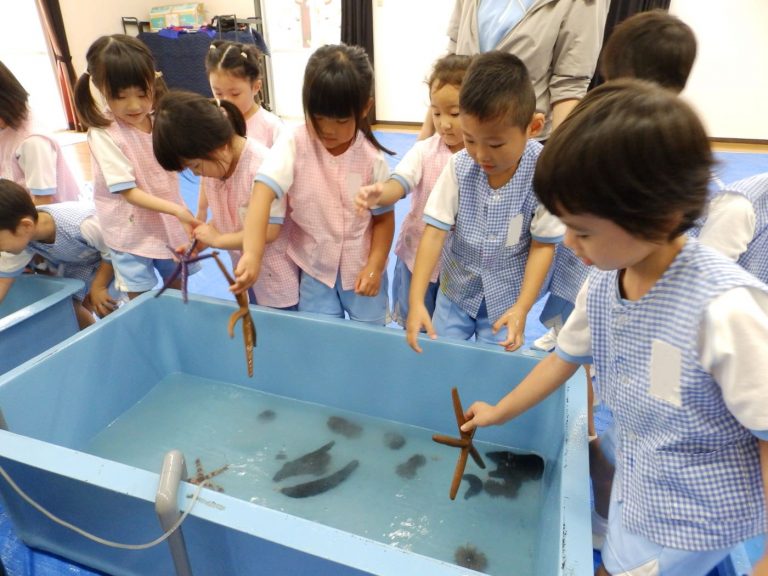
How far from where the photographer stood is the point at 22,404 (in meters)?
1.21

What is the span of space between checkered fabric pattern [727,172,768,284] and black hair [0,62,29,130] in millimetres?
1988

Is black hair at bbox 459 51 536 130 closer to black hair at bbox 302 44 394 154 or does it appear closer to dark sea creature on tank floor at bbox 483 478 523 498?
black hair at bbox 302 44 394 154

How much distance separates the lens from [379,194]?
46.3 inches

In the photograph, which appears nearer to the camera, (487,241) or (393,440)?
(487,241)

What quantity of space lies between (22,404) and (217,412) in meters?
0.46

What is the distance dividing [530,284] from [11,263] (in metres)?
1.51

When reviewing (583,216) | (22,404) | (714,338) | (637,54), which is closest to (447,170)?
(637,54)

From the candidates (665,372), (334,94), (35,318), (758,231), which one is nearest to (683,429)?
(665,372)

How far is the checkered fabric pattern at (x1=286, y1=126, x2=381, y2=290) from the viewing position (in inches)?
51.6

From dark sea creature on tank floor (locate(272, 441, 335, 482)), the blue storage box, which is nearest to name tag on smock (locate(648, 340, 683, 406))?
dark sea creature on tank floor (locate(272, 441, 335, 482))

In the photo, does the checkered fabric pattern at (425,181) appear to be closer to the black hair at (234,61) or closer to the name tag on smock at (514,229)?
the name tag on smock at (514,229)

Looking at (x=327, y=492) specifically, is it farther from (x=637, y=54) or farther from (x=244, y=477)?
(x=637, y=54)

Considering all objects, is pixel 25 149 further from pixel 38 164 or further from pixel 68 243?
pixel 68 243

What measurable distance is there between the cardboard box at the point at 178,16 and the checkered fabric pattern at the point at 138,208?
5110 millimetres
